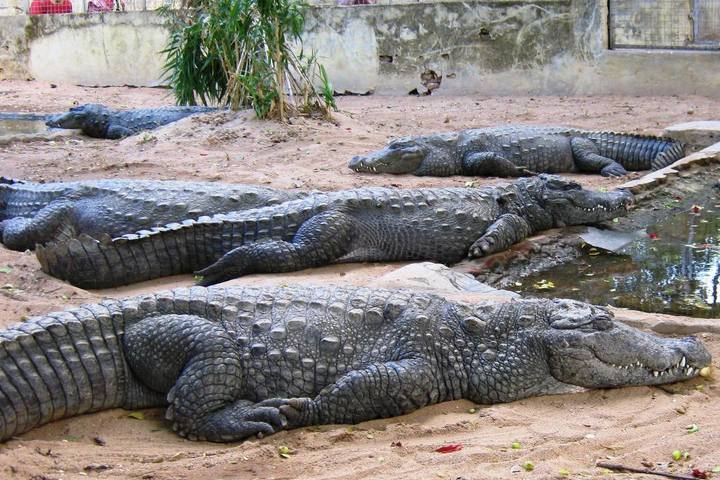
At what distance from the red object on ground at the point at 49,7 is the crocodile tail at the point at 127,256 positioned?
42.9ft

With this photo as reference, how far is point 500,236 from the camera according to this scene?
6.58m

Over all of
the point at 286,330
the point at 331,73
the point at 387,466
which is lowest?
the point at 387,466

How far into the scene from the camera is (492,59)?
1304cm

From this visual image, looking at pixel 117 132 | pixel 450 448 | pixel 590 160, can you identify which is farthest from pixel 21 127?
pixel 450 448

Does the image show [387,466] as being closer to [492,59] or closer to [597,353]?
[597,353]

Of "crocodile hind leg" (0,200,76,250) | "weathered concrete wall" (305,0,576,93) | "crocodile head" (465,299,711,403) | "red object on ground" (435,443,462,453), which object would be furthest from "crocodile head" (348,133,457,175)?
"red object on ground" (435,443,462,453)

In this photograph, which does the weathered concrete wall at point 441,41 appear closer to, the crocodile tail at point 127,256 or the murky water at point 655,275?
the murky water at point 655,275

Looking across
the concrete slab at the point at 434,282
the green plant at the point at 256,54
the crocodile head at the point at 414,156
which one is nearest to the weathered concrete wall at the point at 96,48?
the green plant at the point at 256,54

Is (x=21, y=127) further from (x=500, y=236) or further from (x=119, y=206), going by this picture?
(x=500, y=236)

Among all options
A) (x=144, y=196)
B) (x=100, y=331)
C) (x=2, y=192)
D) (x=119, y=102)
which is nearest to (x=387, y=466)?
(x=100, y=331)

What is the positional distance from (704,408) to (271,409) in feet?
5.62

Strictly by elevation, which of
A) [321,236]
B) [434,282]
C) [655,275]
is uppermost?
[321,236]

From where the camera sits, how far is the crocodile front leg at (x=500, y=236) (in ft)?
21.5

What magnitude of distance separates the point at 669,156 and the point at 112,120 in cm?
707
